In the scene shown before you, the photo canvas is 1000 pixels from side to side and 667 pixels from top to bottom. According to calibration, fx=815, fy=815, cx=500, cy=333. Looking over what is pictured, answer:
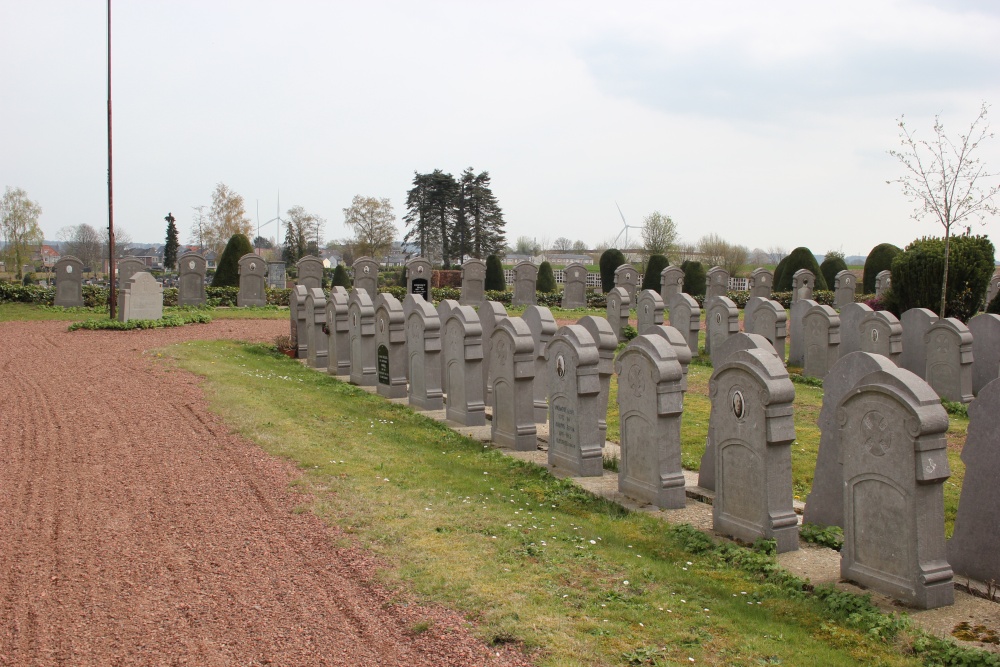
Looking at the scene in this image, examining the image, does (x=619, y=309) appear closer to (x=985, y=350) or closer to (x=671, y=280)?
(x=985, y=350)

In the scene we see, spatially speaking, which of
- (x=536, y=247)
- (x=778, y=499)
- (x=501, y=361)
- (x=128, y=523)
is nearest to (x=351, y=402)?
(x=501, y=361)

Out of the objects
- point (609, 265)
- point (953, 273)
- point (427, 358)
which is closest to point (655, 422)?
point (427, 358)

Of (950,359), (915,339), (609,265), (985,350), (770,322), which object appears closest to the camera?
(950,359)

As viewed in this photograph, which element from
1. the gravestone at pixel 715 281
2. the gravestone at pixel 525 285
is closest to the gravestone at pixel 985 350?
the gravestone at pixel 715 281

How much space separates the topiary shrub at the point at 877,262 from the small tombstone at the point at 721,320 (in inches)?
831

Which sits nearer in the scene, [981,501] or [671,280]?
[981,501]

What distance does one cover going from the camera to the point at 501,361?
37.3 feet

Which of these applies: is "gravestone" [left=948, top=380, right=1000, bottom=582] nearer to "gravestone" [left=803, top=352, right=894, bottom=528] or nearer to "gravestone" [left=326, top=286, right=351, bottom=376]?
"gravestone" [left=803, top=352, right=894, bottom=528]

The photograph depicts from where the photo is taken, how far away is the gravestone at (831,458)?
7.44 metres

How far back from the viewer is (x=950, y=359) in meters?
15.0

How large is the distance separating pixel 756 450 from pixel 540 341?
20.2 feet

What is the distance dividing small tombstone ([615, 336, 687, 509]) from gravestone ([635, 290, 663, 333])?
13.9 m

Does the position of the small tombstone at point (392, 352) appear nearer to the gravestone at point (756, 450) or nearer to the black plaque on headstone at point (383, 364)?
the black plaque on headstone at point (383, 364)

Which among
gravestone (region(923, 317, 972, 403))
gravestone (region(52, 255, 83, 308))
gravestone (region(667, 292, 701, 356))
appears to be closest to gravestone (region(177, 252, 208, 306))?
gravestone (region(52, 255, 83, 308))
